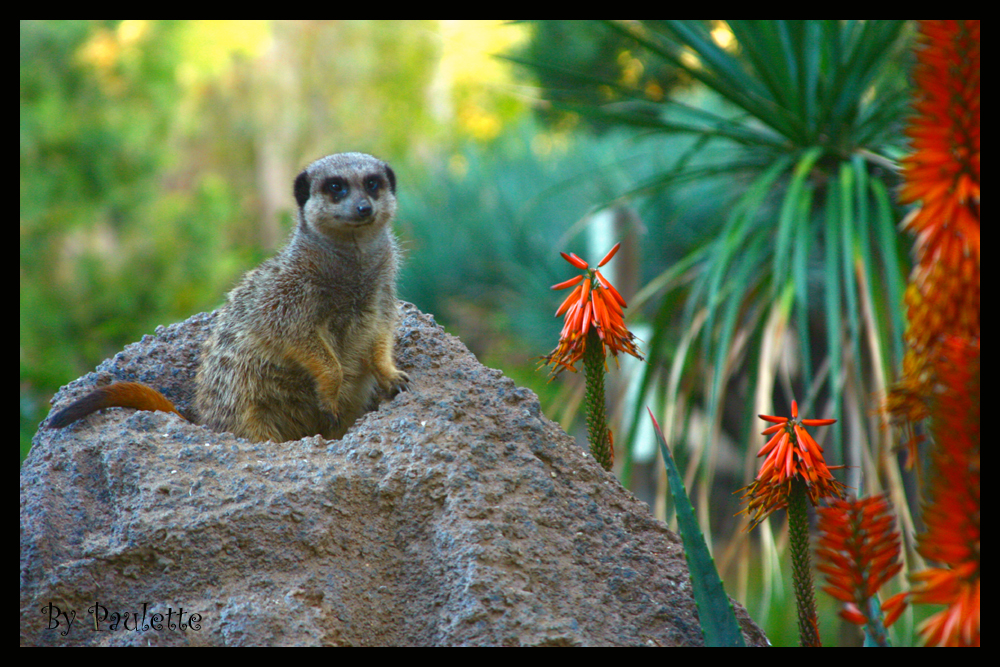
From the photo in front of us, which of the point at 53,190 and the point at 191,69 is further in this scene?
the point at 191,69

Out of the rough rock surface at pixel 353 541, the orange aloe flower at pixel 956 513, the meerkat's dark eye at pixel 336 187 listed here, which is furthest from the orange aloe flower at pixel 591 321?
the meerkat's dark eye at pixel 336 187

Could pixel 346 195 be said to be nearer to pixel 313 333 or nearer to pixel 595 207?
pixel 313 333

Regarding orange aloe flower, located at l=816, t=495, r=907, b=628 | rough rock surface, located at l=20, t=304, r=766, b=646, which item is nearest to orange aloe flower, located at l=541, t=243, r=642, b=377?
rough rock surface, located at l=20, t=304, r=766, b=646

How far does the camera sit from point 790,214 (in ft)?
8.28

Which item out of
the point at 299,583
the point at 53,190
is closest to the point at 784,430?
the point at 299,583

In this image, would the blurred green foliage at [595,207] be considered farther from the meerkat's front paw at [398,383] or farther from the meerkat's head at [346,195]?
the meerkat's front paw at [398,383]

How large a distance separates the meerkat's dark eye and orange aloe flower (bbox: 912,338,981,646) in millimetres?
1469

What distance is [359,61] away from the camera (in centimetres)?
1454

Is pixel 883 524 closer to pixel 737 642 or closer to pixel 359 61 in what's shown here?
pixel 737 642

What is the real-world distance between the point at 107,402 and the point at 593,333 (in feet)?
2.66

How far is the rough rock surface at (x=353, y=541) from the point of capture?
110 cm

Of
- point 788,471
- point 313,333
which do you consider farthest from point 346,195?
point 788,471

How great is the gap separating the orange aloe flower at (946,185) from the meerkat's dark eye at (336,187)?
137 cm

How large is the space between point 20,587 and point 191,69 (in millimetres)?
7645
